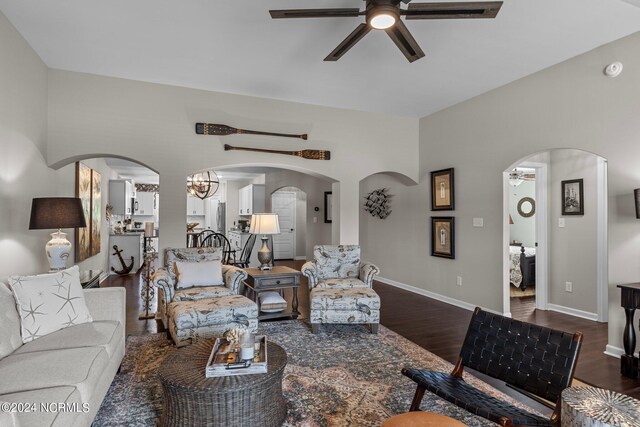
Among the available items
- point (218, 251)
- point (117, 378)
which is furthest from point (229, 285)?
point (117, 378)

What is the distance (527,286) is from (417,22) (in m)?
4.98

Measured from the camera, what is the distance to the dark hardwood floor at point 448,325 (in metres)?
3.01

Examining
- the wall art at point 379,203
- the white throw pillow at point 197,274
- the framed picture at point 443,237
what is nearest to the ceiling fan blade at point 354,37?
the white throw pillow at point 197,274

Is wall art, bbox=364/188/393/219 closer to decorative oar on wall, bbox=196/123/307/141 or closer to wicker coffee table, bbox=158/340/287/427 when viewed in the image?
decorative oar on wall, bbox=196/123/307/141

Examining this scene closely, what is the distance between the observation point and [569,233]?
16.2ft

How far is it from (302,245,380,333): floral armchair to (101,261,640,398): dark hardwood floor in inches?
20.3

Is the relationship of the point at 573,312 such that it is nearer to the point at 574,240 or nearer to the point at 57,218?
the point at 574,240

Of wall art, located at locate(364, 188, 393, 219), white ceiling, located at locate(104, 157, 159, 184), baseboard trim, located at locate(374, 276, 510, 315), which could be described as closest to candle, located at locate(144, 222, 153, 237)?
white ceiling, located at locate(104, 157, 159, 184)

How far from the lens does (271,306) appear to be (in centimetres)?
438

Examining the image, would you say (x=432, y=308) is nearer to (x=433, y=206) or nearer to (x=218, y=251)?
(x=433, y=206)

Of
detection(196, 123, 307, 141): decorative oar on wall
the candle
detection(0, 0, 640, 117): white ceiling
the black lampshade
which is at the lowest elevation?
the candle

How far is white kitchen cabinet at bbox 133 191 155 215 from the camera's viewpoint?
11.3 metres

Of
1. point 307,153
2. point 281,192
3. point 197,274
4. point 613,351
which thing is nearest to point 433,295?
point 613,351

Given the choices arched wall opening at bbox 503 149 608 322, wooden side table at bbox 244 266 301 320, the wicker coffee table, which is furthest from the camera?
arched wall opening at bbox 503 149 608 322
